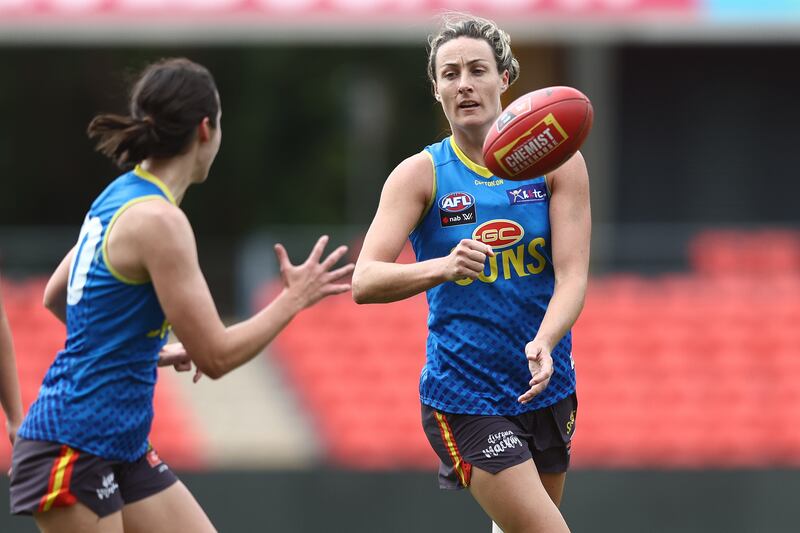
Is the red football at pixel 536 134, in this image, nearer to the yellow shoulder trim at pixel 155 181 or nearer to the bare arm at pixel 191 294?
the bare arm at pixel 191 294

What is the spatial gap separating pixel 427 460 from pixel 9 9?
5.93 metres

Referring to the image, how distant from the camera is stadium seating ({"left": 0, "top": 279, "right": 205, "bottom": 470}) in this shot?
9.81 meters

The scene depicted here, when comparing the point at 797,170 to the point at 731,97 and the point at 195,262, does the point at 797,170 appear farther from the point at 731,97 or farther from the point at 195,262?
the point at 195,262

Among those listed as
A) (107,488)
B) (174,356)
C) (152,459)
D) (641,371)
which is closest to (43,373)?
(641,371)

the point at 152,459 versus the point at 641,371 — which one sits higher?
the point at 152,459

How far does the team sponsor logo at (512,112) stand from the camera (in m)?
3.89

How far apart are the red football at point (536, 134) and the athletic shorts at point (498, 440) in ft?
2.70

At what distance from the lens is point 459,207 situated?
4.11 metres

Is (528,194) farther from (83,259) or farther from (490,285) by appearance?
(83,259)

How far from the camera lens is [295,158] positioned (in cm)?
2098

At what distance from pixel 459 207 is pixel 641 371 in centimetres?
634

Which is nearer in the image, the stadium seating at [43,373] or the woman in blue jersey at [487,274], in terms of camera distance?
the woman in blue jersey at [487,274]

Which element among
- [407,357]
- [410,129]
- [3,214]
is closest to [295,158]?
[410,129]

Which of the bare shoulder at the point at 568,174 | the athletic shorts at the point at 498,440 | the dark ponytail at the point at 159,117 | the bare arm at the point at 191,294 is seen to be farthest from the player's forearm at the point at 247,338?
the bare shoulder at the point at 568,174
